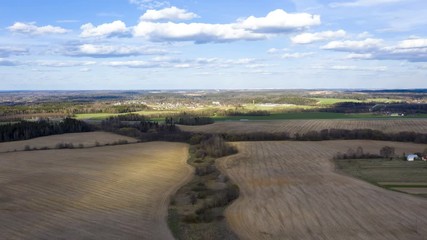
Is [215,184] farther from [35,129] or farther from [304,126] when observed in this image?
[35,129]

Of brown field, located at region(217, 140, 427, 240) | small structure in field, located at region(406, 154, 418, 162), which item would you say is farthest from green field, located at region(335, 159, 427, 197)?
brown field, located at region(217, 140, 427, 240)

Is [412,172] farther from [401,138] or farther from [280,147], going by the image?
[401,138]

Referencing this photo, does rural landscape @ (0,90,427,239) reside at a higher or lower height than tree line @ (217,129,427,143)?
lower

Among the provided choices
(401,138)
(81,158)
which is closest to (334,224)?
(81,158)

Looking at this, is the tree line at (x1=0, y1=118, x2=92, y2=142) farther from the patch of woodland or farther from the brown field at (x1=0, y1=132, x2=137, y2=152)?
the patch of woodland

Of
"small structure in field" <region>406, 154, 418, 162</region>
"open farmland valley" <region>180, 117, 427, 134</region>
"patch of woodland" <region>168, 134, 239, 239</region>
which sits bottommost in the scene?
"patch of woodland" <region>168, 134, 239, 239</region>

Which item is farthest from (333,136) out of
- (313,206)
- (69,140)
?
(313,206)
